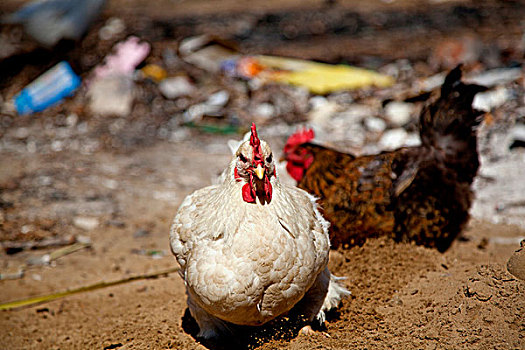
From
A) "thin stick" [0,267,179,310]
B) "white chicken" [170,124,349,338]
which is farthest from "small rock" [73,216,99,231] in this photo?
"white chicken" [170,124,349,338]

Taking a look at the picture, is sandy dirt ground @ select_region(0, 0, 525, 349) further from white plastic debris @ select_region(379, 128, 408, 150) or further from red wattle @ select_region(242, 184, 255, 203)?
white plastic debris @ select_region(379, 128, 408, 150)

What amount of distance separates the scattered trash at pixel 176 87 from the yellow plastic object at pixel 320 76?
142 cm

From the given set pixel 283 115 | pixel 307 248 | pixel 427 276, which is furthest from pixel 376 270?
pixel 283 115

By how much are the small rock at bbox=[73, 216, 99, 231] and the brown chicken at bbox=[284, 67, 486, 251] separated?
8.07ft

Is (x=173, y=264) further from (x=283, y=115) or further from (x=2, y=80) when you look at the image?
(x=2, y=80)

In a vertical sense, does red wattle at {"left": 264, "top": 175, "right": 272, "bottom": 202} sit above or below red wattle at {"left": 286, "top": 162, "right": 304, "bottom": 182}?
above

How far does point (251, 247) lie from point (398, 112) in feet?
16.3

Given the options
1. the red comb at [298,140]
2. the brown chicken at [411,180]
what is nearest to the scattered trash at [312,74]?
the red comb at [298,140]

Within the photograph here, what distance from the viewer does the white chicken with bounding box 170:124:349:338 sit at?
2.25 metres

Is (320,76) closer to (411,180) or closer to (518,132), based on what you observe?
(518,132)

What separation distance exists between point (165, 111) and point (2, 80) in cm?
327

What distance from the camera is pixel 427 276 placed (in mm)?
3158

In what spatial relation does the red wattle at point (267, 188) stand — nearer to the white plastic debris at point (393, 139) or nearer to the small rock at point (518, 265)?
the small rock at point (518, 265)

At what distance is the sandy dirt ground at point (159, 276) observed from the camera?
2.53 metres
